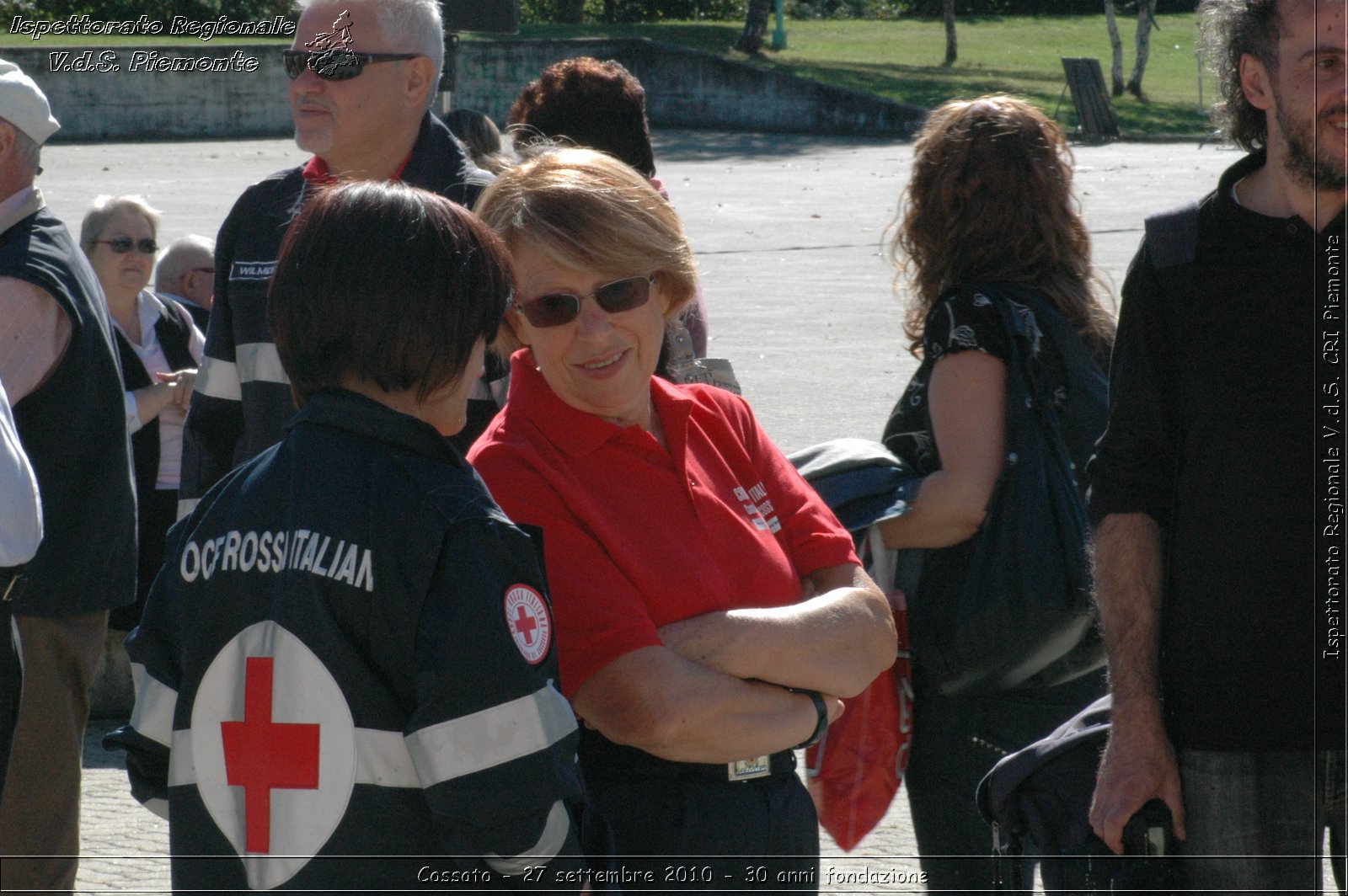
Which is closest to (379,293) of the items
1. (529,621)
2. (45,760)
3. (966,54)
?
(529,621)

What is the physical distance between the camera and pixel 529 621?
6.11 feet

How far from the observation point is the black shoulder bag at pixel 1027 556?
10.1 ft

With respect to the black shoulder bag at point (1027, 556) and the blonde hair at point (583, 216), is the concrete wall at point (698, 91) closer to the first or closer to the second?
the black shoulder bag at point (1027, 556)

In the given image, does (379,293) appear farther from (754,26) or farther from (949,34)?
(949,34)

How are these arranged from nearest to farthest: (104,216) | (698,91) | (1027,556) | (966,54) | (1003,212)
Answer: (1027,556)
(1003,212)
(104,216)
(698,91)
(966,54)

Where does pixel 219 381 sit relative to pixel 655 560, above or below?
above

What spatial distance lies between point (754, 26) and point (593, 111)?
96.1ft

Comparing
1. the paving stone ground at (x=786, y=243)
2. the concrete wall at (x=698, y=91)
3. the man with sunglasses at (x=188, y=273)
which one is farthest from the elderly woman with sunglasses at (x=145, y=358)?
the concrete wall at (x=698, y=91)

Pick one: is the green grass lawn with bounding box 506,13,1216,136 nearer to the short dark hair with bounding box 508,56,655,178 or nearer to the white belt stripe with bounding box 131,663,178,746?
the short dark hair with bounding box 508,56,655,178

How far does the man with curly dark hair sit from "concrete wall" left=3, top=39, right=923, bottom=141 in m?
21.9

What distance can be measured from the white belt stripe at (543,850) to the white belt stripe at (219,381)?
201 cm

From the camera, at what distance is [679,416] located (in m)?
2.61

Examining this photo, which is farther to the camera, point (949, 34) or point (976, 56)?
point (976, 56)

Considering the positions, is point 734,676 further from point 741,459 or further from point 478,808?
point 478,808
